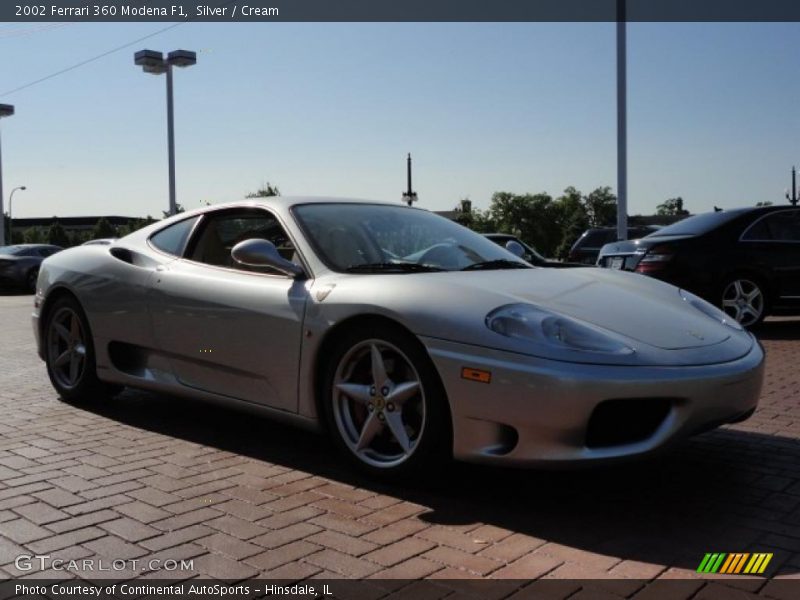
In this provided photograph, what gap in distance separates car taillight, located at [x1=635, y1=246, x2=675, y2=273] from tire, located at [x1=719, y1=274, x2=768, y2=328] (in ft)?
2.20

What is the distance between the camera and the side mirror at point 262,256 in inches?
152

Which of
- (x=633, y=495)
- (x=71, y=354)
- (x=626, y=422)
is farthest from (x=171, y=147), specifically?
(x=626, y=422)

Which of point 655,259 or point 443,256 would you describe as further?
point 655,259

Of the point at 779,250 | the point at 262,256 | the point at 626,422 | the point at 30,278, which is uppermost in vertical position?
the point at 262,256

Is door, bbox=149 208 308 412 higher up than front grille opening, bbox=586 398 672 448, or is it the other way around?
door, bbox=149 208 308 412

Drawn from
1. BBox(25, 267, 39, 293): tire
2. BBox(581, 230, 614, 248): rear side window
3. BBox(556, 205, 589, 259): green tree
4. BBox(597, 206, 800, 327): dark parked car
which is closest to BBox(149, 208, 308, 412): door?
BBox(597, 206, 800, 327): dark parked car

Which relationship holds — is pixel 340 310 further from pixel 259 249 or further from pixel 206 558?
pixel 206 558

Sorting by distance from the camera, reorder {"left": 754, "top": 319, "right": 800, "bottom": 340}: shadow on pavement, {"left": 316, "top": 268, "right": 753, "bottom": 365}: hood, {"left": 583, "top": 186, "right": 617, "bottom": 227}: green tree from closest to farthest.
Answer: {"left": 316, "top": 268, "right": 753, "bottom": 365}: hood → {"left": 754, "top": 319, "right": 800, "bottom": 340}: shadow on pavement → {"left": 583, "top": 186, "right": 617, "bottom": 227}: green tree

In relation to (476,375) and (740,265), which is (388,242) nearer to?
(476,375)

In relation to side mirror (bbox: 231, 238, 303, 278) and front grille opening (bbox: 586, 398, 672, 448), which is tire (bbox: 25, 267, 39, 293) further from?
front grille opening (bbox: 586, 398, 672, 448)

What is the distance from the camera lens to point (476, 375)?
3.14 meters

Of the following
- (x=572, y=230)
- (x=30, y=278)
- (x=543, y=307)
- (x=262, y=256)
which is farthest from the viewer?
(x=572, y=230)

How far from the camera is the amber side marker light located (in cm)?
312

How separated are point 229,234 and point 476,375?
6.74 feet
